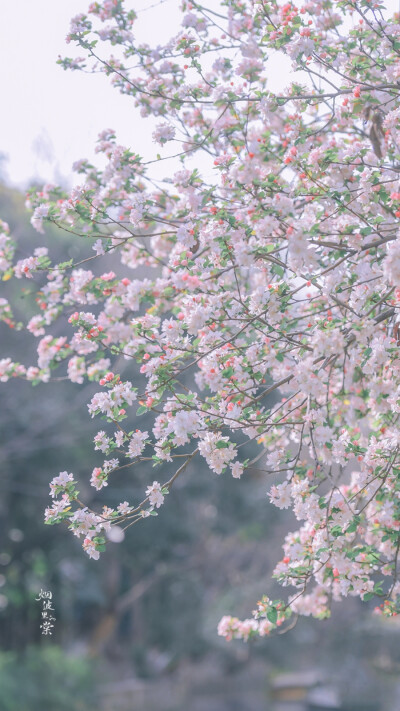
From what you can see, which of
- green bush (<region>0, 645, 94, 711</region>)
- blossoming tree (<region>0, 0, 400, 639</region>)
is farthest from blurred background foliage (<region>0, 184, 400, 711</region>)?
blossoming tree (<region>0, 0, 400, 639</region>)

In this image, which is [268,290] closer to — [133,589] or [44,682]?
[44,682]

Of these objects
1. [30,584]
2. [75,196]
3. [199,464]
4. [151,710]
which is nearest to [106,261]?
[199,464]

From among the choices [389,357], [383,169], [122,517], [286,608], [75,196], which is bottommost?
[286,608]

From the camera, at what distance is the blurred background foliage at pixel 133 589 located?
515 inches

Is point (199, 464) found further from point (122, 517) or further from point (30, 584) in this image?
point (122, 517)

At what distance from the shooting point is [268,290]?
3703 mm

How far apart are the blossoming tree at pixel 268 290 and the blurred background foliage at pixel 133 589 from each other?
7.65 meters

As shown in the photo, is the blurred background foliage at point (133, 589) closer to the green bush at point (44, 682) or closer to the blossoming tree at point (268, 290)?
the green bush at point (44, 682)

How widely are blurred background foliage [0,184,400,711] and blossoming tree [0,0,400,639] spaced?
7653 millimetres

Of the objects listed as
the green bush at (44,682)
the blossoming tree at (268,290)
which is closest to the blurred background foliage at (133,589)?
the green bush at (44,682)

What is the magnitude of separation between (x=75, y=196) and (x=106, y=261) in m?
9.89

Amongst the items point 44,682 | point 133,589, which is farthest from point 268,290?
point 133,589

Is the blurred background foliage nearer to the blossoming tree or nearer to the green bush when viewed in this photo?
the green bush

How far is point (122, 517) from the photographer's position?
11.6 ft
